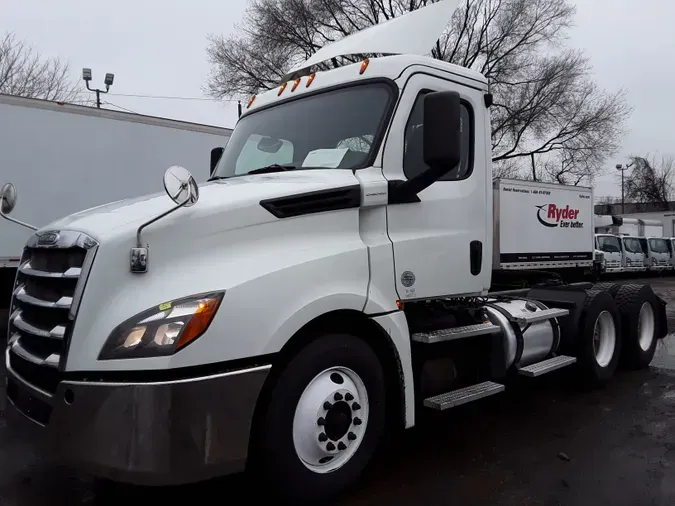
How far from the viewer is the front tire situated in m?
3.21

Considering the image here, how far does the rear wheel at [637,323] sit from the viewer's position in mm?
6812

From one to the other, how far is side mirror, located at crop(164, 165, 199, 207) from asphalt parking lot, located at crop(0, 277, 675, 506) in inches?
63.8

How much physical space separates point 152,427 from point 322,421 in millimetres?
979

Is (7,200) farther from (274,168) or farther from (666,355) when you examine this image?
(666,355)

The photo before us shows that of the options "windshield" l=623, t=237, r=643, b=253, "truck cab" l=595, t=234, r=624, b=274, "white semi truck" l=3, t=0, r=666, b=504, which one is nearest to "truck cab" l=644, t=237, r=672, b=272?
"windshield" l=623, t=237, r=643, b=253

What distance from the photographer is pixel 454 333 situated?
4.32 meters

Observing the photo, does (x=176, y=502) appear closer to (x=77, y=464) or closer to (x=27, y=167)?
(x=77, y=464)

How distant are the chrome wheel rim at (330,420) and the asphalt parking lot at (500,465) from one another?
1.14 feet

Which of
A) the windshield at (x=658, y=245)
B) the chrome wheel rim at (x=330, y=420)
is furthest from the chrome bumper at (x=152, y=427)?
the windshield at (x=658, y=245)

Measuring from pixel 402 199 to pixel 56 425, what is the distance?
2.45 meters

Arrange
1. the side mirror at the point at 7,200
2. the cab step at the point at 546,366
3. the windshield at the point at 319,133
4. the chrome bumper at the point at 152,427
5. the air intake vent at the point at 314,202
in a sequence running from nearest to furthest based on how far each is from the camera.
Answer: the chrome bumper at the point at 152,427 → the air intake vent at the point at 314,202 → the side mirror at the point at 7,200 → the windshield at the point at 319,133 → the cab step at the point at 546,366

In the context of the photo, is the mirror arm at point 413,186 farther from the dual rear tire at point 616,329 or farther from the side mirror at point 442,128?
the dual rear tire at point 616,329

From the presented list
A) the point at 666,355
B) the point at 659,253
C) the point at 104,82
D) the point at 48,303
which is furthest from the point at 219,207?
the point at 659,253

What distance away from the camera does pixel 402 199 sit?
13.3ft
